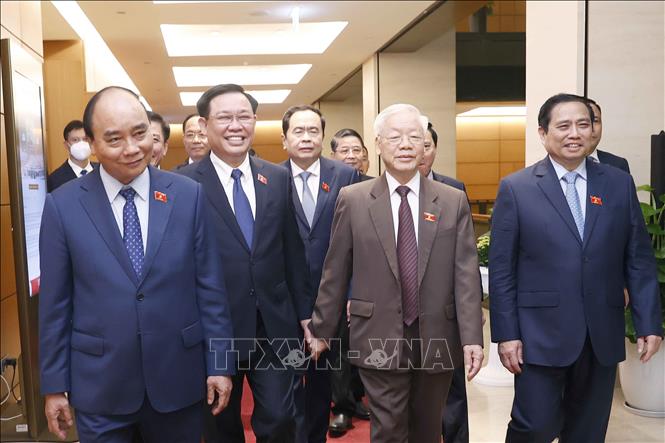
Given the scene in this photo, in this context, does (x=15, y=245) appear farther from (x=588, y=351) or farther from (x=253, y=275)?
(x=588, y=351)

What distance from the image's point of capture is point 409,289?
2908mm

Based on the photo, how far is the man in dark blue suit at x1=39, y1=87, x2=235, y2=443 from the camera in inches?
93.4

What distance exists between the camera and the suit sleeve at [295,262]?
132 inches

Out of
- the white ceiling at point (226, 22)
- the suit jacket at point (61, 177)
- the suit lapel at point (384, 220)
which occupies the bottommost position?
the suit lapel at point (384, 220)

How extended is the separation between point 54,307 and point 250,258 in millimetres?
956

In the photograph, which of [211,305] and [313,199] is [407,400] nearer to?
[211,305]

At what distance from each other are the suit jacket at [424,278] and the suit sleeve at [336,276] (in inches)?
0.7

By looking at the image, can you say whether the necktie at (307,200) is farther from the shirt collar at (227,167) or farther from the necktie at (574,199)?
the necktie at (574,199)

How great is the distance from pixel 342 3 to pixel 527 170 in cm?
689

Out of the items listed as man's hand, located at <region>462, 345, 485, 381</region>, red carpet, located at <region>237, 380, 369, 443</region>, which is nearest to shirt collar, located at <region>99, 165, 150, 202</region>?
man's hand, located at <region>462, 345, 485, 381</region>

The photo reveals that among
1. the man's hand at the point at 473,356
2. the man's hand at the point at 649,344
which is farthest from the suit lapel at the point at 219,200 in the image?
the man's hand at the point at 649,344

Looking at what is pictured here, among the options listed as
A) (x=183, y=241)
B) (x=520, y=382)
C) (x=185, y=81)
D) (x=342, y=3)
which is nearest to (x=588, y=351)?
(x=520, y=382)

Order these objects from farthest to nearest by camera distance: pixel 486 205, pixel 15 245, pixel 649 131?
pixel 486 205 → pixel 649 131 → pixel 15 245

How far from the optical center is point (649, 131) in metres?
5.75
